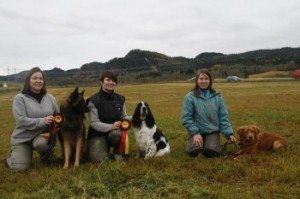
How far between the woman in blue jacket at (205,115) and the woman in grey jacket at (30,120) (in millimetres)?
2739

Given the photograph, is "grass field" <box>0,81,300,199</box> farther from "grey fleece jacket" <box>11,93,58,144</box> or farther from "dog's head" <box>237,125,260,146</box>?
"grey fleece jacket" <box>11,93,58,144</box>

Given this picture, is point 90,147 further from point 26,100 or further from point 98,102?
point 26,100

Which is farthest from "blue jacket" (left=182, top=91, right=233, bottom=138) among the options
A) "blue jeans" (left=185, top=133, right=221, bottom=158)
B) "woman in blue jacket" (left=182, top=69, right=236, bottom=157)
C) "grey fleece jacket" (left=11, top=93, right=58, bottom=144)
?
"grey fleece jacket" (left=11, top=93, right=58, bottom=144)

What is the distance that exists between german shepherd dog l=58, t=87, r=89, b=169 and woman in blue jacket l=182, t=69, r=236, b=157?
6.94 feet

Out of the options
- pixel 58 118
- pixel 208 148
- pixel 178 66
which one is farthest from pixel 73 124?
pixel 178 66

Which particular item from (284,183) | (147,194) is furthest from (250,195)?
(147,194)

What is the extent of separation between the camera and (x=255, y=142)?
744 centimetres

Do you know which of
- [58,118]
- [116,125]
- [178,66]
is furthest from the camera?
[178,66]

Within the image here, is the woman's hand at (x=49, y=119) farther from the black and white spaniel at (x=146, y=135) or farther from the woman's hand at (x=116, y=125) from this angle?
the black and white spaniel at (x=146, y=135)

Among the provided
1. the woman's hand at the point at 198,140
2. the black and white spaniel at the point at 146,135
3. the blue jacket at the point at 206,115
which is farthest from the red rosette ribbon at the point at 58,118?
the woman's hand at the point at 198,140

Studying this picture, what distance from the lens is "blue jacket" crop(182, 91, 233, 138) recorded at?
7.73 metres

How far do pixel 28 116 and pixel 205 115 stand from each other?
3475mm

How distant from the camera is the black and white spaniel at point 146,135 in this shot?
7.46 meters

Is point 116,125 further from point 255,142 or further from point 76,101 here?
point 255,142
